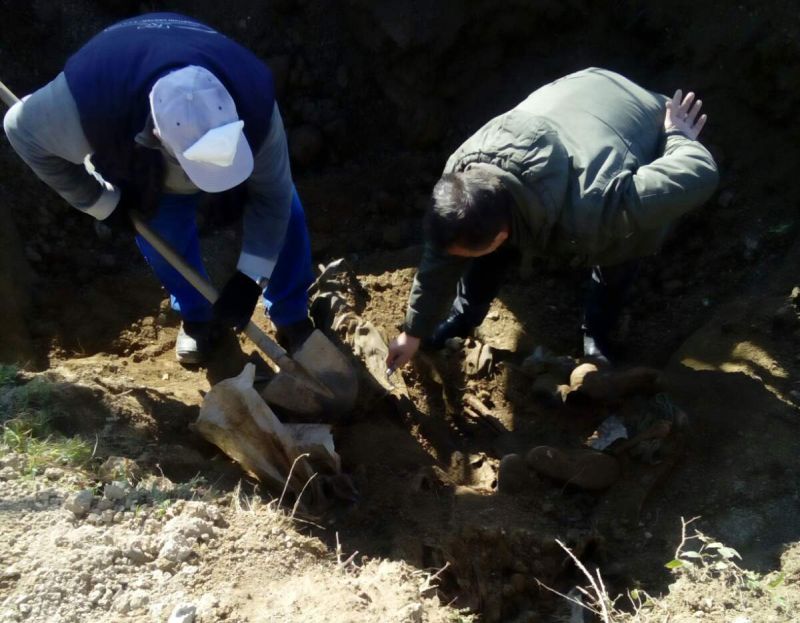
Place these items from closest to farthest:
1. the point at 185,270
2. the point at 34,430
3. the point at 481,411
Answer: the point at 34,430 < the point at 185,270 < the point at 481,411

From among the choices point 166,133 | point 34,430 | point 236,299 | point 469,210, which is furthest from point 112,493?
point 469,210

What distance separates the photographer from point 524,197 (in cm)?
250

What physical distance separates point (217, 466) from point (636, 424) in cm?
168

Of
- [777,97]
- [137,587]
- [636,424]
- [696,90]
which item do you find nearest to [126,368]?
[137,587]

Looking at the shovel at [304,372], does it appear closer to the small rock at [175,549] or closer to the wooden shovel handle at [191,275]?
the wooden shovel handle at [191,275]

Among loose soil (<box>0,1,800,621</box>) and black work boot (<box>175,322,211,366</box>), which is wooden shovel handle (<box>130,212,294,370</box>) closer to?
loose soil (<box>0,1,800,621</box>)

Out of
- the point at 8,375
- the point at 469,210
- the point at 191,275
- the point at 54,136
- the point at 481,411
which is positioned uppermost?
the point at 54,136

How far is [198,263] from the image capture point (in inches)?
135

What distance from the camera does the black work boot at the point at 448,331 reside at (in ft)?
11.6

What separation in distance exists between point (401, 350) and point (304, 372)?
419 millimetres

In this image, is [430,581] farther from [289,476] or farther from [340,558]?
[289,476]

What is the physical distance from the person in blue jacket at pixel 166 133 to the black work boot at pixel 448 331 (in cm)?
97

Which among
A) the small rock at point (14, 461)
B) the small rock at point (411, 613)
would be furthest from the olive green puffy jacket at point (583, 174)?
the small rock at point (14, 461)

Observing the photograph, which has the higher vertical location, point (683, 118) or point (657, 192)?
point (683, 118)
